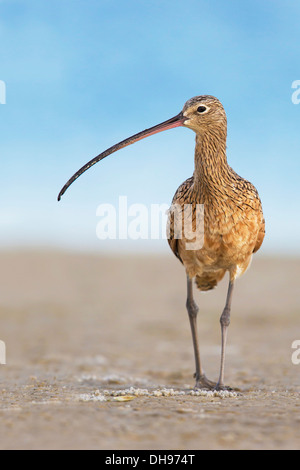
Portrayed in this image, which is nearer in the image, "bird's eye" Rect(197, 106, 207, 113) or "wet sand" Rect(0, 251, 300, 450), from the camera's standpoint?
"wet sand" Rect(0, 251, 300, 450)

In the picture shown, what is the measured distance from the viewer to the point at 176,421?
4.84m

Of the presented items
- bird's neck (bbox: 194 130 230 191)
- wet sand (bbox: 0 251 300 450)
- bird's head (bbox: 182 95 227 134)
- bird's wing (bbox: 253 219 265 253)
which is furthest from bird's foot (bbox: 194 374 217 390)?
bird's head (bbox: 182 95 227 134)

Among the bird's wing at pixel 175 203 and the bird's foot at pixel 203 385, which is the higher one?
the bird's wing at pixel 175 203

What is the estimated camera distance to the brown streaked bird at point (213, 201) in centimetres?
682

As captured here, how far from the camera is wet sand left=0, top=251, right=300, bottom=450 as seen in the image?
4.57 metres

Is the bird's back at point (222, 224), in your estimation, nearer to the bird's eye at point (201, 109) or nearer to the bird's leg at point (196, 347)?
the bird's leg at point (196, 347)

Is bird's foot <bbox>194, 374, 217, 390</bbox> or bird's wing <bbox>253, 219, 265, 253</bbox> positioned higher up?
bird's wing <bbox>253, 219, 265, 253</bbox>

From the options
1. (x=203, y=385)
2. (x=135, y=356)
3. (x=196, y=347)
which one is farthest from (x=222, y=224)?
(x=135, y=356)

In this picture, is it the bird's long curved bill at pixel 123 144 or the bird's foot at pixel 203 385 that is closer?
the bird's long curved bill at pixel 123 144

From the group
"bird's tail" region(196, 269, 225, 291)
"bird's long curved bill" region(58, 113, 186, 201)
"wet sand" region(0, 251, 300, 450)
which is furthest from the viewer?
"bird's tail" region(196, 269, 225, 291)

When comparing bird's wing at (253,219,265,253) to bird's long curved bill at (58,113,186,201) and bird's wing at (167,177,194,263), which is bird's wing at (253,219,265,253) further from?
bird's long curved bill at (58,113,186,201)

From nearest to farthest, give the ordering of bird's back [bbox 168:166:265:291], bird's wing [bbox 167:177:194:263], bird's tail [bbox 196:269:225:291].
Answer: bird's back [bbox 168:166:265:291] < bird's wing [bbox 167:177:194:263] < bird's tail [bbox 196:269:225:291]

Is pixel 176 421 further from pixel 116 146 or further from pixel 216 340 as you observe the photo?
pixel 216 340

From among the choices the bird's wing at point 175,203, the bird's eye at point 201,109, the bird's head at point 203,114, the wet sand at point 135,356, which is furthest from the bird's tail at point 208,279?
the bird's eye at point 201,109
